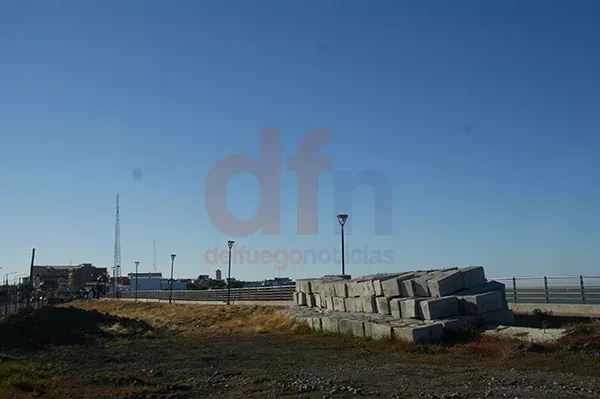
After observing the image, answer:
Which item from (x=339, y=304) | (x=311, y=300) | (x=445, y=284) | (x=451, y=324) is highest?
Result: (x=445, y=284)

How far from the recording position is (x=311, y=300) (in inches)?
1297

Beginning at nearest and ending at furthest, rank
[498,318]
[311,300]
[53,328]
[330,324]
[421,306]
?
[498,318]
[421,306]
[330,324]
[53,328]
[311,300]

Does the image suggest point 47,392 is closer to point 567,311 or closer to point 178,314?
point 567,311

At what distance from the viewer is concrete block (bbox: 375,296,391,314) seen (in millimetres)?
22922

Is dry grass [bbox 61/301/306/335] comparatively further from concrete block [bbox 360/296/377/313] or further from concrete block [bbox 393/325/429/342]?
concrete block [bbox 393/325/429/342]

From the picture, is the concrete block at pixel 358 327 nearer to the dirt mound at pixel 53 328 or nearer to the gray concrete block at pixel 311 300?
the gray concrete block at pixel 311 300

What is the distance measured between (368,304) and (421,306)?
16.2 feet

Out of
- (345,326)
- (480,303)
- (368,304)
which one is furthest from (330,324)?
(480,303)

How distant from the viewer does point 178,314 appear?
159ft

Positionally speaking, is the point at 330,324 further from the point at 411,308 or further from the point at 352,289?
the point at 411,308

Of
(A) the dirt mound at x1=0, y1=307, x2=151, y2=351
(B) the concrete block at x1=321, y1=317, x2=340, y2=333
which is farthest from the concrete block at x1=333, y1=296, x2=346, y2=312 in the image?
(A) the dirt mound at x1=0, y1=307, x2=151, y2=351

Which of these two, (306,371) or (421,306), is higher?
(421,306)

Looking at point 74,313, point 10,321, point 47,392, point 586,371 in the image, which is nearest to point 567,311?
point 586,371

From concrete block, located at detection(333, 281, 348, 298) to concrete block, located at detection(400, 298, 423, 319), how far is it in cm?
624
